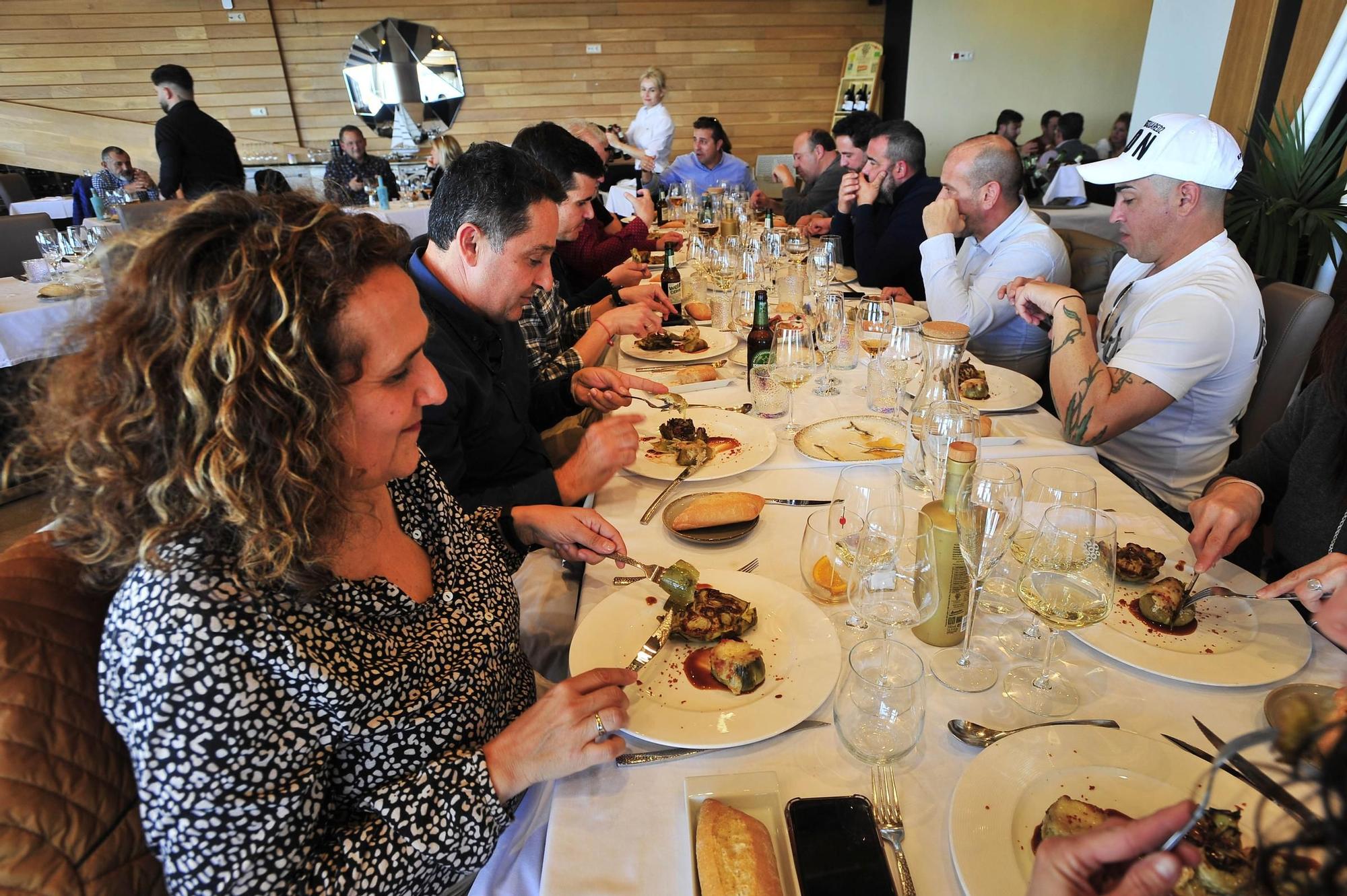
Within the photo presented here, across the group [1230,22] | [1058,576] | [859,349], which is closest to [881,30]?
[1230,22]

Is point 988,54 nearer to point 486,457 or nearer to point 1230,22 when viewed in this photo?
point 1230,22

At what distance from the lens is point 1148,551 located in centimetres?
125

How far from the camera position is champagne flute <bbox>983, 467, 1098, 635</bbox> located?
1.10 metres

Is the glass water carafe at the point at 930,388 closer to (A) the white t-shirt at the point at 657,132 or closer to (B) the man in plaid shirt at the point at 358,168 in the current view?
(A) the white t-shirt at the point at 657,132

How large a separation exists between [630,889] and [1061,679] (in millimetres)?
674

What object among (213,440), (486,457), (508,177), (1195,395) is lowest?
(486,457)

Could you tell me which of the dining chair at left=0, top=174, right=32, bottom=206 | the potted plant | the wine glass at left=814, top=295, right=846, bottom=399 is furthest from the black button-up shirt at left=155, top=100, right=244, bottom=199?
the potted plant

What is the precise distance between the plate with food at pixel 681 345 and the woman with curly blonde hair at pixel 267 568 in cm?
165

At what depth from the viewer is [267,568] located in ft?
2.80

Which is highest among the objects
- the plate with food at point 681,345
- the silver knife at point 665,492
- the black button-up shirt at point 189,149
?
the black button-up shirt at point 189,149

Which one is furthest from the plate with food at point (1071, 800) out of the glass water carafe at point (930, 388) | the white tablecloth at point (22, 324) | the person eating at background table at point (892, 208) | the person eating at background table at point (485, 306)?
the white tablecloth at point (22, 324)

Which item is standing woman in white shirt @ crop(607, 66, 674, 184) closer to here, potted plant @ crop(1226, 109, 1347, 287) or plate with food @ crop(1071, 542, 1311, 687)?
potted plant @ crop(1226, 109, 1347, 287)

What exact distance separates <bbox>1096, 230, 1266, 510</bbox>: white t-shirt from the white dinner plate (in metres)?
1.28

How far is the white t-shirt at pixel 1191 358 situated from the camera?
6.00ft
